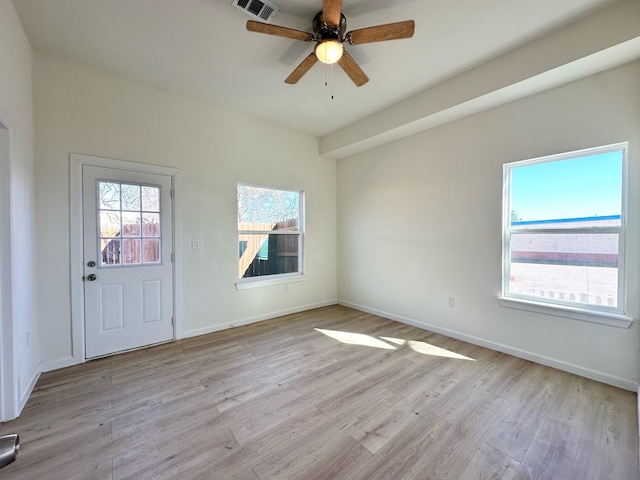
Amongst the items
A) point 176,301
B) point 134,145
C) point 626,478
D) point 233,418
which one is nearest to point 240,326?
point 176,301

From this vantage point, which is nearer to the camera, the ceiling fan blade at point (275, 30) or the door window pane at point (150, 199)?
the ceiling fan blade at point (275, 30)

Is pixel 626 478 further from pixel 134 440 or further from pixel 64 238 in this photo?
pixel 64 238

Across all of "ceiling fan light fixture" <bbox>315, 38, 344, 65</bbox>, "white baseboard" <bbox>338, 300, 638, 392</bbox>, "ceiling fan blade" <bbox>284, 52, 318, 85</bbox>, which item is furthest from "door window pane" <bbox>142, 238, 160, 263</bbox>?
"white baseboard" <bbox>338, 300, 638, 392</bbox>

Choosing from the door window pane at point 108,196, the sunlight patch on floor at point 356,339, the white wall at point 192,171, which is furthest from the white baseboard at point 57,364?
the sunlight patch on floor at point 356,339

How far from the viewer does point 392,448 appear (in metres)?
1.68

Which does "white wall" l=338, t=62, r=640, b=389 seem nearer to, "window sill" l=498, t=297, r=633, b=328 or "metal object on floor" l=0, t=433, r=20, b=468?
"window sill" l=498, t=297, r=633, b=328

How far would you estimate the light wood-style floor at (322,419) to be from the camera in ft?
5.08

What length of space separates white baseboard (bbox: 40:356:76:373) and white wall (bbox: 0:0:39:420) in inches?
4.9

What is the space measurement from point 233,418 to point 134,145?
2.97 m

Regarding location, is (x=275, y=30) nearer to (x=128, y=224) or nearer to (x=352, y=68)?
(x=352, y=68)

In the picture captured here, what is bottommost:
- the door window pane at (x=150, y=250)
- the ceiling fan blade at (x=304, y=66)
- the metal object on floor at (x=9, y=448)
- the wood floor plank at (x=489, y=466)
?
the wood floor plank at (x=489, y=466)

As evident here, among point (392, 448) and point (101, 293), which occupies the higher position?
point (101, 293)

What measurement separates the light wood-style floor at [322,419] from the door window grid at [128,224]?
1.08 meters

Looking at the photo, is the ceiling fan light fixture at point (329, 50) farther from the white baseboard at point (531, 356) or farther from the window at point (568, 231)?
the white baseboard at point (531, 356)
